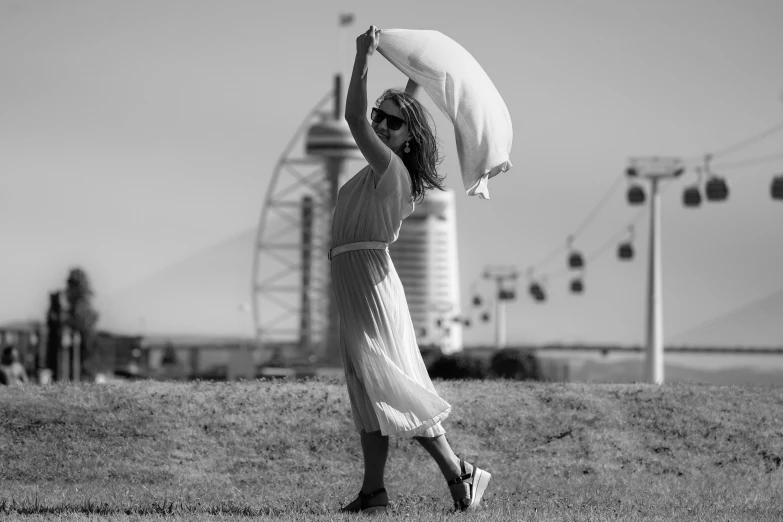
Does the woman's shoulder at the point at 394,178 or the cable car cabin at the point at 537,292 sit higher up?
the woman's shoulder at the point at 394,178

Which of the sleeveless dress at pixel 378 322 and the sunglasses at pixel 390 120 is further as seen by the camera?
the sunglasses at pixel 390 120

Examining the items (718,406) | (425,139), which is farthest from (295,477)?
(718,406)

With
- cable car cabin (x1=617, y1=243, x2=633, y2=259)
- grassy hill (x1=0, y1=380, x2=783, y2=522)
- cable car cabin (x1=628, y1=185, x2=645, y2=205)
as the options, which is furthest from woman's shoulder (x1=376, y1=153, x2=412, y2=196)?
cable car cabin (x1=617, y1=243, x2=633, y2=259)

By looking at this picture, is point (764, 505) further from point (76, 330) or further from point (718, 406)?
point (76, 330)

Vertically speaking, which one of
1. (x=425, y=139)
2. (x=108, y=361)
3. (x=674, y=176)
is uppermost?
(x=674, y=176)

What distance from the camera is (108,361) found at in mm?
133500

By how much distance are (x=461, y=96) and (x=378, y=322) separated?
5.06ft

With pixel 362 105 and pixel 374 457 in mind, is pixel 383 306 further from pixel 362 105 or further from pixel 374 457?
pixel 362 105

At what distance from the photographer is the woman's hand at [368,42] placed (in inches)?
326

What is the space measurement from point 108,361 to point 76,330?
1235 inches

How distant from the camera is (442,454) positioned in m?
8.57

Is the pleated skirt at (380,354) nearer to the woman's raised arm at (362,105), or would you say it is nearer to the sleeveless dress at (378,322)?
the sleeveless dress at (378,322)

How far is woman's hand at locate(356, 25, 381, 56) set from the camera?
8.27 m

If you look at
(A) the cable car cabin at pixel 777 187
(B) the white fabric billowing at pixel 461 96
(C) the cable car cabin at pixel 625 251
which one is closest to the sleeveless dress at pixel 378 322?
(B) the white fabric billowing at pixel 461 96
